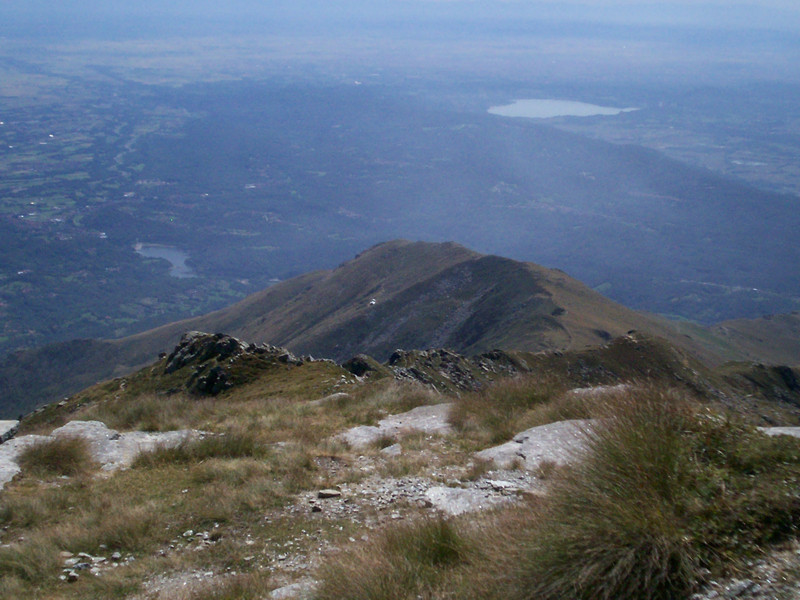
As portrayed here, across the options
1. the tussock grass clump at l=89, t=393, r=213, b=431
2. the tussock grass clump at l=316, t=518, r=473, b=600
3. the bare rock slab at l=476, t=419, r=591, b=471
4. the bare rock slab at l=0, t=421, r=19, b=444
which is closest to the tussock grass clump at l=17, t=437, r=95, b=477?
the tussock grass clump at l=89, t=393, r=213, b=431

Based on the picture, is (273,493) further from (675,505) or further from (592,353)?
(592,353)

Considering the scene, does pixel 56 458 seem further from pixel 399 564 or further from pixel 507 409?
pixel 507 409

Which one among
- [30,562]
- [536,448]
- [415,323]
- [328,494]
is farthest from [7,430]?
[415,323]

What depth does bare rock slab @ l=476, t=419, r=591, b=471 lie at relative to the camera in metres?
8.22

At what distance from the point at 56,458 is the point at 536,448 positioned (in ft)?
23.2

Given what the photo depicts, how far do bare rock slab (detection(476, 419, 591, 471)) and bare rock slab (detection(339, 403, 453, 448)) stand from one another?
1.74 meters

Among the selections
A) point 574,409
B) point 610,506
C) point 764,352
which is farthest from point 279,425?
point 764,352

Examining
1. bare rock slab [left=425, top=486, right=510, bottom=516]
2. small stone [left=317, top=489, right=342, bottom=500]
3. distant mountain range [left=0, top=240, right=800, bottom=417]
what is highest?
bare rock slab [left=425, top=486, right=510, bottom=516]

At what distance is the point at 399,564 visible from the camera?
5.03 meters

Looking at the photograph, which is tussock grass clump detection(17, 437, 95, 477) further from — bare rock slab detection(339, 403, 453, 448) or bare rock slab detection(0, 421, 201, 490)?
bare rock slab detection(339, 403, 453, 448)

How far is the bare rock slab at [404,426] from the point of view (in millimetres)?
10594

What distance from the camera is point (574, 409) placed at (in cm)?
952

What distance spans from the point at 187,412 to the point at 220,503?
596 cm

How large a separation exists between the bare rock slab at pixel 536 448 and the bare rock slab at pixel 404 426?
5.72 ft
